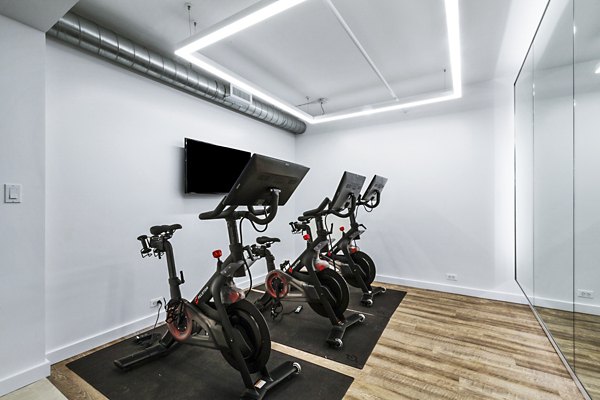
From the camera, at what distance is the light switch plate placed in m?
1.96

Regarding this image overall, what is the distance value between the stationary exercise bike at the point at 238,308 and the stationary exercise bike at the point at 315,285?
59 centimetres

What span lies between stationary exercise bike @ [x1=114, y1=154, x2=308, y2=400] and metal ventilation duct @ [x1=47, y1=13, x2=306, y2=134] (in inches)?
69.9

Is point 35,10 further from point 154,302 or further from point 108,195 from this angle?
point 154,302

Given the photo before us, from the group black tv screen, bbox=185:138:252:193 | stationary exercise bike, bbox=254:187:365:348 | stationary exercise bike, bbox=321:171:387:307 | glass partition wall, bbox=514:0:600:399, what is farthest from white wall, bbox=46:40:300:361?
glass partition wall, bbox=514:0:600:399

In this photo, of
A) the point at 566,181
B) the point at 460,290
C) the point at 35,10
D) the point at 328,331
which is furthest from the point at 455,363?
the point at 35,10

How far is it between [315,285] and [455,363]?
1354mm

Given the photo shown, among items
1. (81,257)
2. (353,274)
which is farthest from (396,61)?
(81,257)

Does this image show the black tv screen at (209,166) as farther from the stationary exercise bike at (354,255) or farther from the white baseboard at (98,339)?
the stationary exercise bike at (354,255)

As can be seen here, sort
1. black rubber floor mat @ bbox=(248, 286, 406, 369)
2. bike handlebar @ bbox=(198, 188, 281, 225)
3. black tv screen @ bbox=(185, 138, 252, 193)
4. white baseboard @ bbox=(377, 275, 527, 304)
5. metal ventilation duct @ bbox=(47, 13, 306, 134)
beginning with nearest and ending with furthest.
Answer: bike handlebar @ bbox=(198, 188, 281, 225)
metal ventilation duct @ bbox=(47, 13, 306, 134)
black rubber floor mat @ bbox=(248, 286, 406, 369)
black tv screen @ bbox=(185, 138, 252, 193)
white baseboard @ bbox=(377, 275, 527, 304)

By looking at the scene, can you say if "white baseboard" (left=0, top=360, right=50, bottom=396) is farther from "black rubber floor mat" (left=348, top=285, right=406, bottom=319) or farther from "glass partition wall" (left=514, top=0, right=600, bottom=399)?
"glass partition wall" (left=514, top=0, right=600, bottom=399)

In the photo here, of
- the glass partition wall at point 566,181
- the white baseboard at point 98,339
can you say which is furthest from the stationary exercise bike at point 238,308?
the glass partition wall at point 566,181

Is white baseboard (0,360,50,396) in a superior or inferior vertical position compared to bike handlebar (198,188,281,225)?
inferior

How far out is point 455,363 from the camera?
227 centimetres

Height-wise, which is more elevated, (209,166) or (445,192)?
(209,166)
